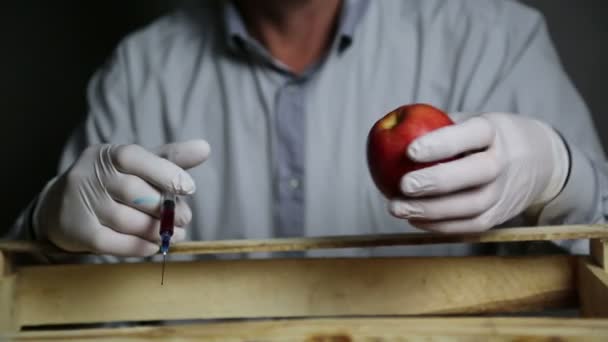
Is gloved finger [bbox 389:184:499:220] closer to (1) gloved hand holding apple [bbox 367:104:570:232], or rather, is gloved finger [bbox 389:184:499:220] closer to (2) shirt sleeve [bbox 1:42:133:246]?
(1) gloved hand holding apple [bbox 367:104:570:232]

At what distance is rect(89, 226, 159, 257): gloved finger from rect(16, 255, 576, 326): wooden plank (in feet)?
0.09

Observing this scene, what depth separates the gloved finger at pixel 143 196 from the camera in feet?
2.19

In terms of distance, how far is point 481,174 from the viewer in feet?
2.09

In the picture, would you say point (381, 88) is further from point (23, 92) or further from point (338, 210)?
point (23, 92)

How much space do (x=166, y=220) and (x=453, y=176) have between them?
0.29 m

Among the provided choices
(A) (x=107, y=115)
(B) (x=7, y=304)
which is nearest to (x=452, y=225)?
(B) (x=7, y=304)

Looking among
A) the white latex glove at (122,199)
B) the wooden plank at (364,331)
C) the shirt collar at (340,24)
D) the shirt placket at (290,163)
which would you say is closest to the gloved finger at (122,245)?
the white latex glove at (122,199)

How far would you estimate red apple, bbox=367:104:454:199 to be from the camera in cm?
62

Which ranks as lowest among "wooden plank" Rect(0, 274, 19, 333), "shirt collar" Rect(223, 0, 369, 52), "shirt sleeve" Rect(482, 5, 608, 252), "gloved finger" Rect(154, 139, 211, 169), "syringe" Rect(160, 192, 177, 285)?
"wooden plank" Rect(0, 274, 19, 333)

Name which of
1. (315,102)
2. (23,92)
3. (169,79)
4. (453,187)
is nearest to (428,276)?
(453,187)

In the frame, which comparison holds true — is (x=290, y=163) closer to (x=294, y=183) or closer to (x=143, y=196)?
(x=294, y=183)

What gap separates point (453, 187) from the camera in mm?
621

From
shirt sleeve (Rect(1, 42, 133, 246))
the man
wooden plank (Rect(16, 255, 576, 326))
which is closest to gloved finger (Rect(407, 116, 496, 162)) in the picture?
wooden plank (Rect(16, 255, 576, 326))

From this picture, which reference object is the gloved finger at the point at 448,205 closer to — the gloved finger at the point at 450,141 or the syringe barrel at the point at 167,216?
the gloved finger at the point at 450,141
